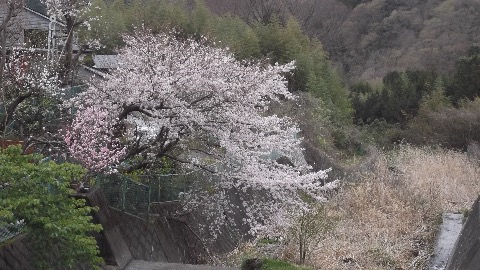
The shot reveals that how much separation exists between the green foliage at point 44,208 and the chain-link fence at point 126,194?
3665 mm

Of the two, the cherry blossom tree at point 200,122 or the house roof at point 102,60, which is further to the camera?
the house roof at point 102,60

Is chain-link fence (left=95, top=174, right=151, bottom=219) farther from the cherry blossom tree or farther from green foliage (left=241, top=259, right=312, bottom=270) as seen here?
green foliage (left=241, top=259, right=312, bottom=270)

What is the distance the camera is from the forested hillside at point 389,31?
41.9 metres

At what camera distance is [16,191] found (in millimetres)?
A: 6086

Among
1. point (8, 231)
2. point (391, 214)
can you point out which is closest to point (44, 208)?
point (8, 231)

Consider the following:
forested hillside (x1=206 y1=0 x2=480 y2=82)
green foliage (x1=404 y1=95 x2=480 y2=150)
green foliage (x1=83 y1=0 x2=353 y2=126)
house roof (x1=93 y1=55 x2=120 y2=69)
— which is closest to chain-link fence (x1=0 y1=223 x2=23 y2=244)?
house roof (x1=93 y1=55 x2=120 y2=69)

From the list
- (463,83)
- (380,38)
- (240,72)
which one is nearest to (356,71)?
(380,38)

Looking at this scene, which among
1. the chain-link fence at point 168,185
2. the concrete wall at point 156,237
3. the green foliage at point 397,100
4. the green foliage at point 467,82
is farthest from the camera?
the green foliage at point 397,100

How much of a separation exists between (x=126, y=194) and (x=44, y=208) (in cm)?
469

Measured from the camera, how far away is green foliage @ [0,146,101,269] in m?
5.96

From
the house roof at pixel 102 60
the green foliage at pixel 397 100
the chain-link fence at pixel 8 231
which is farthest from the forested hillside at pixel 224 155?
the green foliage at pixel 397 100

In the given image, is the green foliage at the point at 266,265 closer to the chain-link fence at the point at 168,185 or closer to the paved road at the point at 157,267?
the paved road at the point at 157,267

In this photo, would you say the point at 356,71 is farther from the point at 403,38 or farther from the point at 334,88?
the point at 334,88

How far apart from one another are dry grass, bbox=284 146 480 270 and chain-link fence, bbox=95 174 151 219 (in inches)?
112
